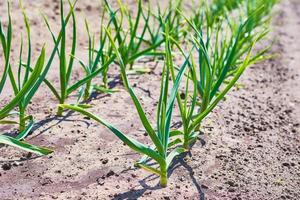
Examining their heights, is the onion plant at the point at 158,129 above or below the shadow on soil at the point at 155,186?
above

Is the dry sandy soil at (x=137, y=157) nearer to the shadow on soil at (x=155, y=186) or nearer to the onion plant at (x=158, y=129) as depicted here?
the shadow on soil at (x=155, y=186)

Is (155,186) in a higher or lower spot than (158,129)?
lower

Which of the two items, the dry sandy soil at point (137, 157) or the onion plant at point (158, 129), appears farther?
the dry sandy soil at point (137, 157)

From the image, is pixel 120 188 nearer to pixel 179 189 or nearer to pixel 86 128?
pixel 179 189

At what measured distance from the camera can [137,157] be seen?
2.22m

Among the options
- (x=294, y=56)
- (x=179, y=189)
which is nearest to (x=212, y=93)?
(x=179, y=189)

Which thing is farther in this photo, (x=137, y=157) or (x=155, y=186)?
(x=137, y=157)

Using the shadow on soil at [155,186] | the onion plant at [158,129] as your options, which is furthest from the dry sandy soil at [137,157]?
the onion plant at [158,129]

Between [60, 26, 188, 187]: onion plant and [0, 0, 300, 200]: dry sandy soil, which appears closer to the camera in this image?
[60, 26, 188, 187]: onion plant

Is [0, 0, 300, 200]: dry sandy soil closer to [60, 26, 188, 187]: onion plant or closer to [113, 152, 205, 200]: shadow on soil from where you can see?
[113, 152, 205, 200]: shadow on soil

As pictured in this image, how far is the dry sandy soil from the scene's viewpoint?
2.00 meters

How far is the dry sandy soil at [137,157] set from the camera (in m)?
2.00

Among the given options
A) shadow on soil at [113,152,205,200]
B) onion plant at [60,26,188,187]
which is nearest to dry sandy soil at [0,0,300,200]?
shadow on soil at [113,152,205,200]

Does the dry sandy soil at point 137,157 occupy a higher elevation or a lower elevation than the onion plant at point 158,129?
lower
